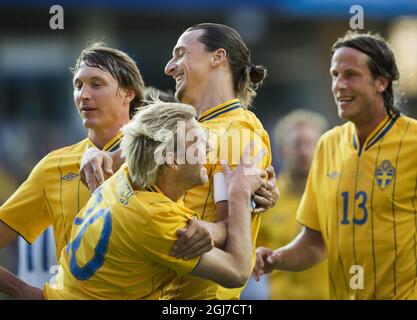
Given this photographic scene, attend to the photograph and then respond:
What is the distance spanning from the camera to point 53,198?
439 centimetres

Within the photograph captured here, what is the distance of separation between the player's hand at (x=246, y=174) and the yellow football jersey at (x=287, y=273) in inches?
117

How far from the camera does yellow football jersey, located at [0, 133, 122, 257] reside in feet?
14.2

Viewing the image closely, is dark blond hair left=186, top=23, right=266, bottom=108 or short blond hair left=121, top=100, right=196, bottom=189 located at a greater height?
dark blond hair left=186, top=23, right=266, bottom=108

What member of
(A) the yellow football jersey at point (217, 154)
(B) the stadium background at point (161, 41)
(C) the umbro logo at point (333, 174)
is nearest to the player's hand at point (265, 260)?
(C) the umbro logo at point (333, 174)

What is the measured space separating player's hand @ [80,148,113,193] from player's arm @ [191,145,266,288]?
24.1 inches

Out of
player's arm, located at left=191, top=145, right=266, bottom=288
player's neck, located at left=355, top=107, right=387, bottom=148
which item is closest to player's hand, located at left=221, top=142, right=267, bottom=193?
player's arm, located at left=191, top=145, right=266, bottom=288

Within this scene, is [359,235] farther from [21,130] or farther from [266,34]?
[266,34]

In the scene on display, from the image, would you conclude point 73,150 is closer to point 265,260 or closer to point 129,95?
point 129,95

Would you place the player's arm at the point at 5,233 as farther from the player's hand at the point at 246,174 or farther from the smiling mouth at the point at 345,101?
the smiling mouth at the point at 345,101

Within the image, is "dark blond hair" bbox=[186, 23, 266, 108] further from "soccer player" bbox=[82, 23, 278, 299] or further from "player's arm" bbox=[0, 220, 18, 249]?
"player's arm" bbox=[0, 220, 18, 249]

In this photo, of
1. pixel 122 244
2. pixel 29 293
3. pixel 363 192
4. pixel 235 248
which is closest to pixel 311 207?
pixel 363 192

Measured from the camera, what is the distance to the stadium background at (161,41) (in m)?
15.6

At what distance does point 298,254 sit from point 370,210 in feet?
1.89
